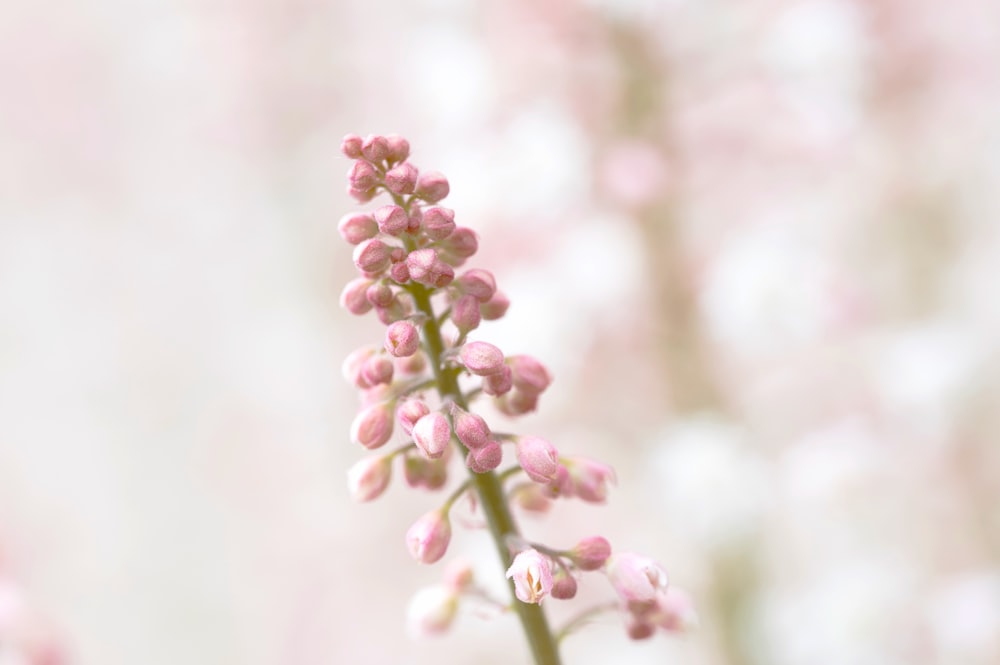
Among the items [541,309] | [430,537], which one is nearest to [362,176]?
[430,537]

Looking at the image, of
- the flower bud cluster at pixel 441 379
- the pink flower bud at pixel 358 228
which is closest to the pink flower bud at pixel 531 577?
the flower bud cluster at pixel 441 379

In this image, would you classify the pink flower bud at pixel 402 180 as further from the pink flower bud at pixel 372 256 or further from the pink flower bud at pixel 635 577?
the pink flower bud at pixel 635 577

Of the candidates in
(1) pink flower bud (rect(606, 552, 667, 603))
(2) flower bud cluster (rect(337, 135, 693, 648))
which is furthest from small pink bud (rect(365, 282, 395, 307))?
(1) pink flower bud (rect(606, 552, 667, 603))

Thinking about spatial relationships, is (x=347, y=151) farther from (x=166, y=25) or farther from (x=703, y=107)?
(x=166, y=25)

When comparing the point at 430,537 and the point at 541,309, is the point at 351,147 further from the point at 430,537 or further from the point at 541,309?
the point at 541,309

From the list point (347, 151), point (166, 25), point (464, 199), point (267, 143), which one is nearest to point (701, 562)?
point (464, 199)

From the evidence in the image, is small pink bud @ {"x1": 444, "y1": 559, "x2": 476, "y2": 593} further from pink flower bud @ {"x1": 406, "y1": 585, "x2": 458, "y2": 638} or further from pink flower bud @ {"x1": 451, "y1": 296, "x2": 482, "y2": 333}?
pink flower bud @ {"x1": 451, "y1": 296, "x2": 482, "y2": 333}
